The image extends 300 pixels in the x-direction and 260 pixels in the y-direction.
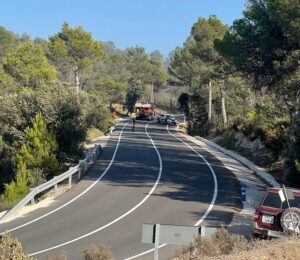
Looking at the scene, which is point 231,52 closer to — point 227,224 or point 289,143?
point 289,143

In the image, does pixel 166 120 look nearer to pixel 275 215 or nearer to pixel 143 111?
pixel 143 111

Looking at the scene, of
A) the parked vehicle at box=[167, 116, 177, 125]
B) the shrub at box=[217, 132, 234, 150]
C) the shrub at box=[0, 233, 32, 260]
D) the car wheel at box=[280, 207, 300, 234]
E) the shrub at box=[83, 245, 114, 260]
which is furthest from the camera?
the parked vehicle at box=[167, 116, 177, 125]

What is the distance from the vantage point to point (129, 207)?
2075cm

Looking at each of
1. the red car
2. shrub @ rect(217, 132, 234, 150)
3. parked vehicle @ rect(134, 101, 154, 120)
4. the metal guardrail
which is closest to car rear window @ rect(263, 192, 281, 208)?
the red car

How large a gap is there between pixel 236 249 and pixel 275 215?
133 inches

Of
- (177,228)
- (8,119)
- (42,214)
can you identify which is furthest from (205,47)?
(177,228)

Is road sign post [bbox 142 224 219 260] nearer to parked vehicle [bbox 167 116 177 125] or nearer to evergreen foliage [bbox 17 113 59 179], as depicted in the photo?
evergreen foliage [bbox 17 113 59 179]

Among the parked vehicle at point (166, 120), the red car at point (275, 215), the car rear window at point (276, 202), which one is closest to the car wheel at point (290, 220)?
the red car at point (275, 215)

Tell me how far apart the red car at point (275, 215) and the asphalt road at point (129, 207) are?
229 cm

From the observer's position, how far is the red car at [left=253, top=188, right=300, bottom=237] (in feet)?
41.4

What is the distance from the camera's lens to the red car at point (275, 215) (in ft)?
41.4

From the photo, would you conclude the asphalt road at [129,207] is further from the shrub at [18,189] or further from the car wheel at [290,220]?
the car wheel at [290,220]

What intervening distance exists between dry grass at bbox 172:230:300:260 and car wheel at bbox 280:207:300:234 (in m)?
1.88

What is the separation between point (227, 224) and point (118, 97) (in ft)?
321
